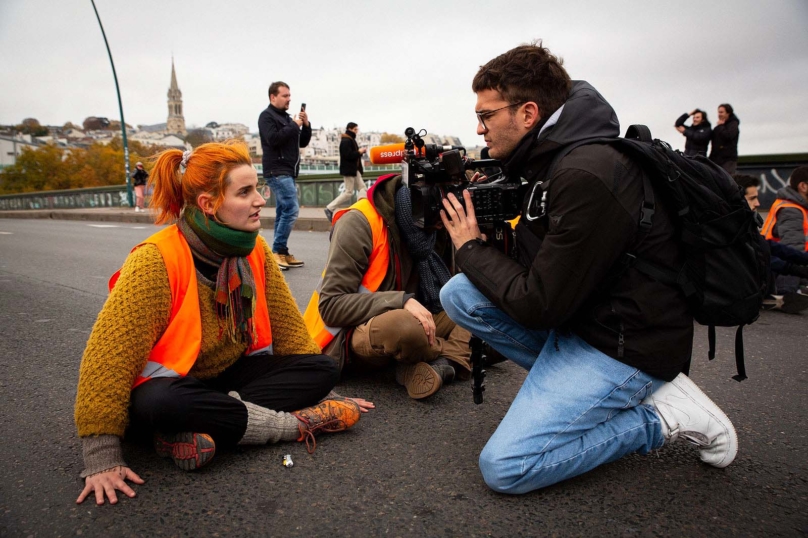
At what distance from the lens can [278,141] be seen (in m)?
7.26

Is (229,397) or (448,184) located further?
(448,184)

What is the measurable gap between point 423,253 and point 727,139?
8.31m

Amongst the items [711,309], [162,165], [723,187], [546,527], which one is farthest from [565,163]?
[162,165]

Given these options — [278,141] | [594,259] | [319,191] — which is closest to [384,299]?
[594,259]

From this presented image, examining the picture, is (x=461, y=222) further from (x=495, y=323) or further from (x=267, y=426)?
(x=267, y=426)

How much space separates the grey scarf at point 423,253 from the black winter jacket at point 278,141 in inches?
180

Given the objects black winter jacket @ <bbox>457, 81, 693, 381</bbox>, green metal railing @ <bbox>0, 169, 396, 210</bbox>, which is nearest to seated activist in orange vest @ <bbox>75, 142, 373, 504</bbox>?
black winter jacket @ <bbox>457, 81, 693, 381</bbox>

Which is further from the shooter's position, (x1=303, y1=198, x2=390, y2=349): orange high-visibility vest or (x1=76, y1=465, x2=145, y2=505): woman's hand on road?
(x1=303, y1=198, x2=390, y2=349): orange high-visibility vest

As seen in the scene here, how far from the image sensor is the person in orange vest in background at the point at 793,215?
15.8 ft

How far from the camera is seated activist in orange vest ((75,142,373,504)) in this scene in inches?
82.1

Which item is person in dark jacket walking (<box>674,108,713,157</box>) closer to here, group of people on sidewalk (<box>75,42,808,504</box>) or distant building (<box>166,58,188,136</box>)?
group of people on sidewalk (<box>75,42,808,504</box>)

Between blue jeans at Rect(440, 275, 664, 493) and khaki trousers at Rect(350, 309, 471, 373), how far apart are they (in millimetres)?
736

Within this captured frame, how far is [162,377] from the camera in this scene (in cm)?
220

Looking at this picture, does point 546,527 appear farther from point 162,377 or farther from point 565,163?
point 162,377
